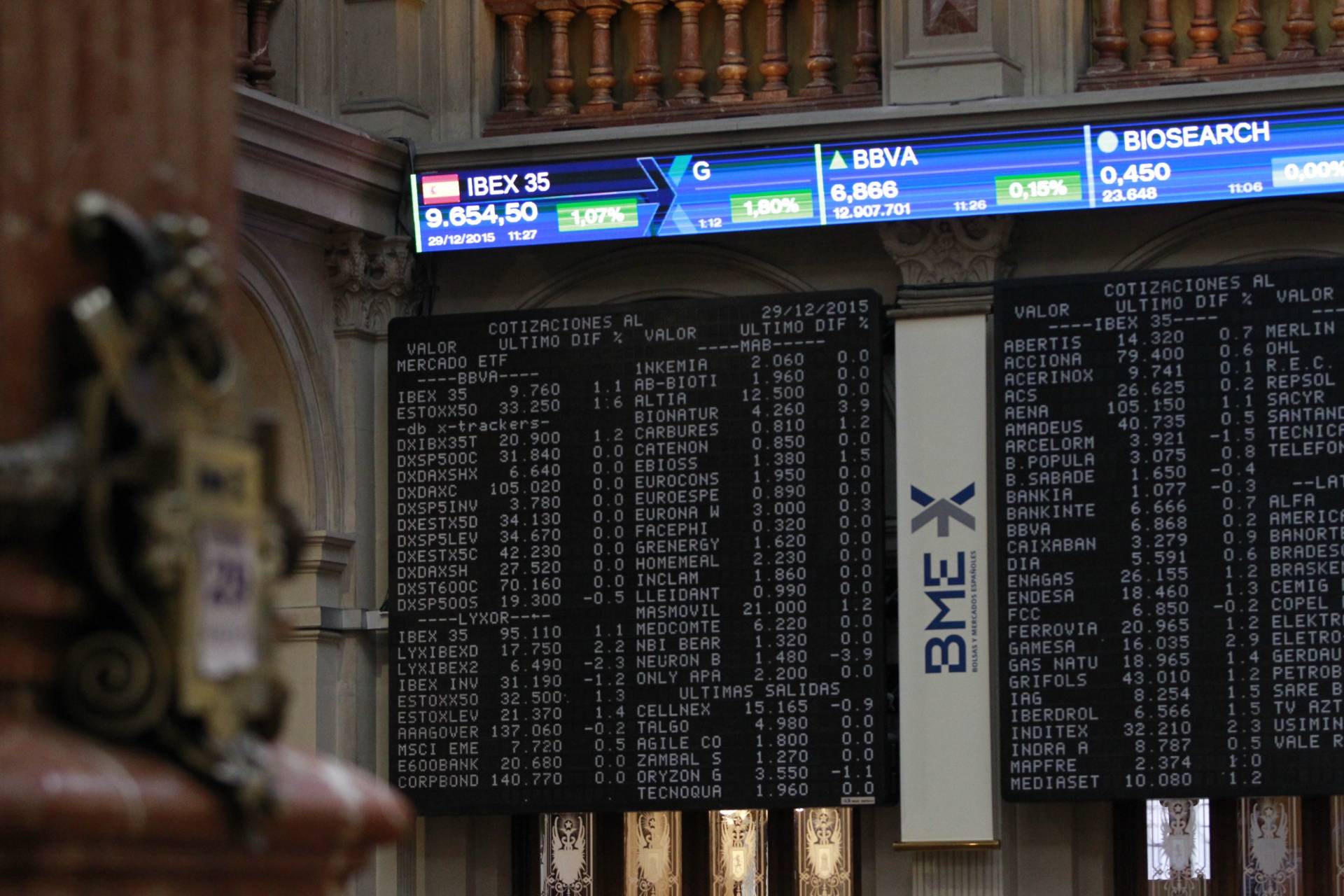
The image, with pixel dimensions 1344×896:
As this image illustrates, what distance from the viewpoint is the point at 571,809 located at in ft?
38.7

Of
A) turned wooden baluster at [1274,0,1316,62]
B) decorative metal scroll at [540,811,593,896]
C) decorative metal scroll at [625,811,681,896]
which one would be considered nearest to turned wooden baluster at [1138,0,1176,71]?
turned wooden baluster at [1274,0,1316,62]

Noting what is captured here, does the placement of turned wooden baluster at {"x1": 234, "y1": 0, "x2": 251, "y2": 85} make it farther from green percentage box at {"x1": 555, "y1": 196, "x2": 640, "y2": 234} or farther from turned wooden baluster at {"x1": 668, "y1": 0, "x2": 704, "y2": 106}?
turned wooden baluster at {"x1": 668, "y1": 0, "x2": 704, "y2": 106}

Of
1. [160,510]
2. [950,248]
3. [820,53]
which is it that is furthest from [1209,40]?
[160,510]

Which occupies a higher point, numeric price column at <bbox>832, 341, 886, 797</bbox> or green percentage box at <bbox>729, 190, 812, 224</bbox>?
green percentage box at <bbox>729, 190, 812, 224</bbox>

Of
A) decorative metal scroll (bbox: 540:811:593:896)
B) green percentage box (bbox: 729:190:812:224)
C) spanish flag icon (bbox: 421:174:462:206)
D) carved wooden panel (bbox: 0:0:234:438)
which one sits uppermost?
spanish flag icon (bbox: 421:174:462:206)

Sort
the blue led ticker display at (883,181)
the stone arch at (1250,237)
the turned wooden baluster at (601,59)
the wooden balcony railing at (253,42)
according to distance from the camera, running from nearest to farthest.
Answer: the blue led ticker display at (883,181) < the stone arch at (1250,237) < the wooden balcony railing at (253,42) < the turned wooden baluster at (601,59)

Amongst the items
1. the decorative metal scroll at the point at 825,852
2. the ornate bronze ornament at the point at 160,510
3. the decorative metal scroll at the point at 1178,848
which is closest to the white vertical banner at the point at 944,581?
the decorative metal scroll at the point at 825,852

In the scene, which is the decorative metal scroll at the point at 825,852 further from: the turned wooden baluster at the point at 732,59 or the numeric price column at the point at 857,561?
the turned wooden baluster at the point at 732,59

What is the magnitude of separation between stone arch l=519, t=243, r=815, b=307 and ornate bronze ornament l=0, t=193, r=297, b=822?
9.24 m

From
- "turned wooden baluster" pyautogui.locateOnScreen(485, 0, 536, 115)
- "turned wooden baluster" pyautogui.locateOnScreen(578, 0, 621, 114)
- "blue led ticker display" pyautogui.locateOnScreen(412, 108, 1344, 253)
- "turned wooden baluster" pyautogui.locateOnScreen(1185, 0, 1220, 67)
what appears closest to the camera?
"blue led ticker display" pyautogui.locateOnScreen(412, 108, 1344, 253)

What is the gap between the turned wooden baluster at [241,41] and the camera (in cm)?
1221

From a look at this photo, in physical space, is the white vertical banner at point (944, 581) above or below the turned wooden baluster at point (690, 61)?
below

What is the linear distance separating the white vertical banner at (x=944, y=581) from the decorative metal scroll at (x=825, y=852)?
0.53m

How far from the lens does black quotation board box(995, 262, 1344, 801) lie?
1101 centimetres
